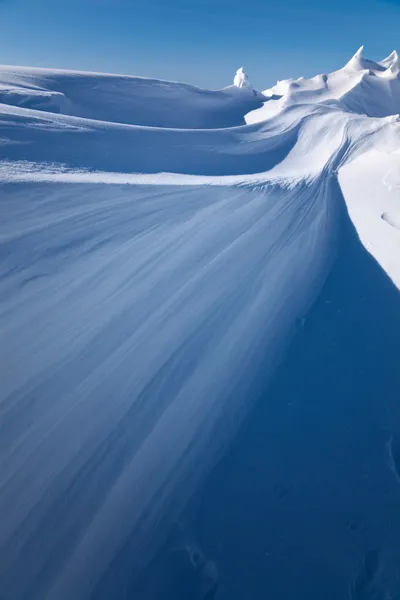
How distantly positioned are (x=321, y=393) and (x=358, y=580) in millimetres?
950

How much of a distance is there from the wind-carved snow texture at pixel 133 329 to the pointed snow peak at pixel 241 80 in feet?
17.6

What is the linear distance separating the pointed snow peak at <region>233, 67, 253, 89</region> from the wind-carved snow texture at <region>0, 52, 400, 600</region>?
5.36 meters

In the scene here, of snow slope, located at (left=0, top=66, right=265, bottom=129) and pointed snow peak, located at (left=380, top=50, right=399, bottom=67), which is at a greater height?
pointed snow peak, located at (left=380, top=50, right=399, bottom=67)

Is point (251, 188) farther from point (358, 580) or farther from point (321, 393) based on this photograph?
point (358, 580)

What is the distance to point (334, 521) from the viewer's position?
2.11 metres

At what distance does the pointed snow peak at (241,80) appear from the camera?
374 inches

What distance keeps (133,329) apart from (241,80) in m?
8.71

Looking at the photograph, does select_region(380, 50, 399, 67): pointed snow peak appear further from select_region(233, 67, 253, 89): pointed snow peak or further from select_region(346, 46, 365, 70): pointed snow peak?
select_region(233, 67, 253, 89): pointed snow peak

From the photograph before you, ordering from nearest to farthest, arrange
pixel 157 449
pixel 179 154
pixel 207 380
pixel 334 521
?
pixel 334 521 < pixel 157 449 < pixel 207 380 < pixel 179 154

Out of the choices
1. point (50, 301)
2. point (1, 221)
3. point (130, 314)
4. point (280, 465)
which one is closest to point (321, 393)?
point (280, 465)

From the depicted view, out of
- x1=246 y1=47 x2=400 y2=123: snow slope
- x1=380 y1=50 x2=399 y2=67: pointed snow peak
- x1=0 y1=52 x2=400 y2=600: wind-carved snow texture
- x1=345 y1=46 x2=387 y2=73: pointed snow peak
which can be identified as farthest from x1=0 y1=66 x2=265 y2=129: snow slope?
x1=380 y1=50 x2=399 y2=67: pointed snow peak

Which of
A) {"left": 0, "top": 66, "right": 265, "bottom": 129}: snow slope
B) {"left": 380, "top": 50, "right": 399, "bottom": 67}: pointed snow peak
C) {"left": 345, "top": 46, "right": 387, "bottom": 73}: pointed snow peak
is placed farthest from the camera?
{"left": 380, "top": 50, "right": 399, "bottom": 67}: pointed snow peak

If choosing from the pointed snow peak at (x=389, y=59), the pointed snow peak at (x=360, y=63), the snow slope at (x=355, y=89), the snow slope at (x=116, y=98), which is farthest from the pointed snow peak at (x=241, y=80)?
the pointed snow peak at (x=389, y=59)

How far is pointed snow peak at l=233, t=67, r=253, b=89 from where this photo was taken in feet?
31.2
